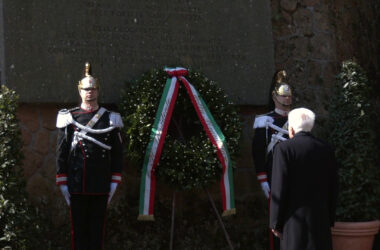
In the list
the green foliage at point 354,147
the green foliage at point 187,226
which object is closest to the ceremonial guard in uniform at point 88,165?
the green foliage at point 187,226

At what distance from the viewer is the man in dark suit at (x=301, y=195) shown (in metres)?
4.05

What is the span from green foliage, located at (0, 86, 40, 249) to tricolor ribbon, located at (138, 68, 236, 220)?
3.46ft

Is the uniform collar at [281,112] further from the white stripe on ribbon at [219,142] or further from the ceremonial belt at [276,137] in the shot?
the white stripe on ribbon at [219,142]

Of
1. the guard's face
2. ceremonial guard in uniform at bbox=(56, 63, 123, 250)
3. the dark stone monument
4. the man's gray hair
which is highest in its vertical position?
the dark stone monument

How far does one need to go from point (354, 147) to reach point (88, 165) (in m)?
2.82

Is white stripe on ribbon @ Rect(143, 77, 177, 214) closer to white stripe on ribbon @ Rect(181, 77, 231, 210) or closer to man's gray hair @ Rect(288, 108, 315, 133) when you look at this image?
white stripe on ribbon @ Rect(181, 77, 231, 210)

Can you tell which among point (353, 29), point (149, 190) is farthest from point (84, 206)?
point (353, 29)

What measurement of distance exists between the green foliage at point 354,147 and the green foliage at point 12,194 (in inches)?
122

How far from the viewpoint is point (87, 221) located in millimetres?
5074

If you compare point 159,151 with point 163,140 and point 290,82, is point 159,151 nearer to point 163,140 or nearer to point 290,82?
point 163,140

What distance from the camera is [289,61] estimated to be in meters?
7.34

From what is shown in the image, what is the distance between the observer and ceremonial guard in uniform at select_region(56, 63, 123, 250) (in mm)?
4992

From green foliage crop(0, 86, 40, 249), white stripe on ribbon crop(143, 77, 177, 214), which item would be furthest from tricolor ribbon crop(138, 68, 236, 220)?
green foliage crop(0, 86, 40, 249)

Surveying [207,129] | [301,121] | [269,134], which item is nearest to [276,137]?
[269,134]
